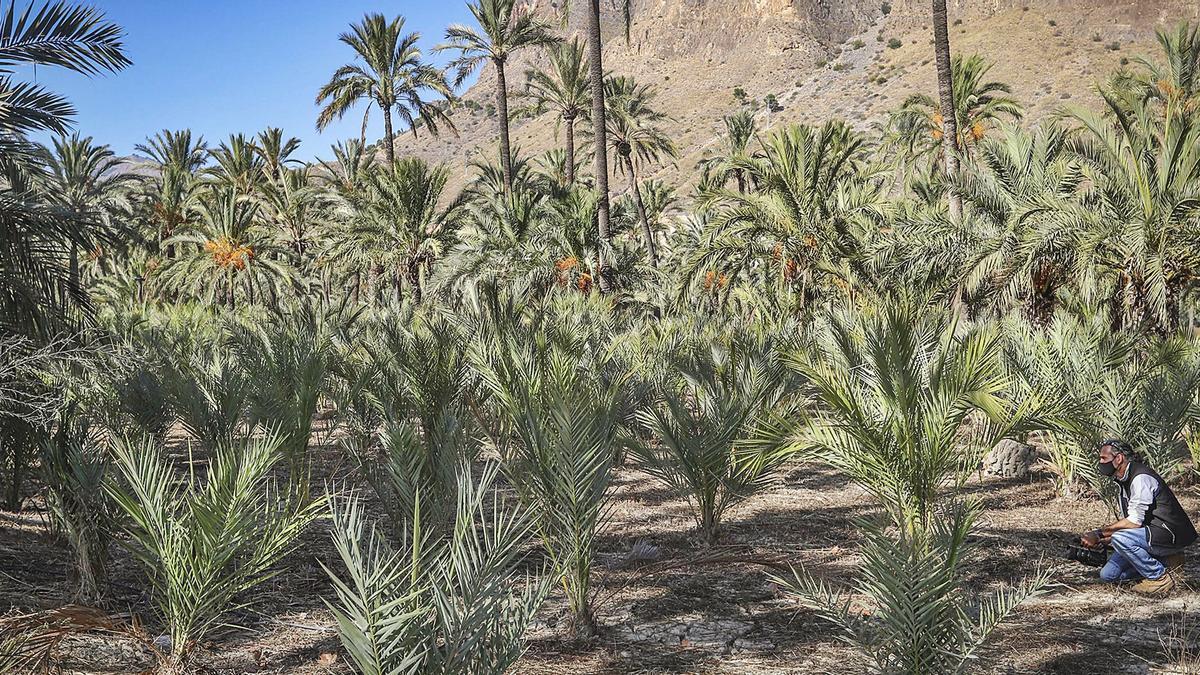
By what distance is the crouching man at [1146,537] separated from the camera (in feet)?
16.3

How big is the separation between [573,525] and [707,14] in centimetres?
10706

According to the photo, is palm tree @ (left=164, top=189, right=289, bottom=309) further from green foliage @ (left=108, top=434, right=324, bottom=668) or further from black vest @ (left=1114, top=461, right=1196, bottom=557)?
black vest @ (left=1114, top=461, right=1196, bottom=557)

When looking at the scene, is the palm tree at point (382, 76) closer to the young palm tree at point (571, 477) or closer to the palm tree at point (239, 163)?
the palm tree at point (239, 163)

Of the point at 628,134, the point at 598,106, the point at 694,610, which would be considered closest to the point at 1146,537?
the point at 694,610

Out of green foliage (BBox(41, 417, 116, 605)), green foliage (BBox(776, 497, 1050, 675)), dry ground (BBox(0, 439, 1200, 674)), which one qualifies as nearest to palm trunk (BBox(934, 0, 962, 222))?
dry ground (BBox(0, 439, 1200, 674))

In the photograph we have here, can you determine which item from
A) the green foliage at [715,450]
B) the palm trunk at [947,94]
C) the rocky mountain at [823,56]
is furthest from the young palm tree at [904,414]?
the rocky mountain at [823,56]

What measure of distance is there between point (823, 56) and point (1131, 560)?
3623 inches

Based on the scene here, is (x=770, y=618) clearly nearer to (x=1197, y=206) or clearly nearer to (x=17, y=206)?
(x=17, y=206)

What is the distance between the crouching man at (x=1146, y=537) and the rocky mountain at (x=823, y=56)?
18.2m

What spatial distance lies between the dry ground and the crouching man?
158 millimetres

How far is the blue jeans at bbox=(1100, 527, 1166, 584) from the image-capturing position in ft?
16.3

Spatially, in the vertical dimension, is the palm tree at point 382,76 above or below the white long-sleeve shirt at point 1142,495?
above

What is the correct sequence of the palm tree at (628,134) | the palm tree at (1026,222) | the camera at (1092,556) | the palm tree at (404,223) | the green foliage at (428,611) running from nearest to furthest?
the green foliage at (428,611) < the camera at (1092,556) < the palm tree at (1026,222) < the palm tree at (404,223) < the palm tree at (628,134)

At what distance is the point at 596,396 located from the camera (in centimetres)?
552
